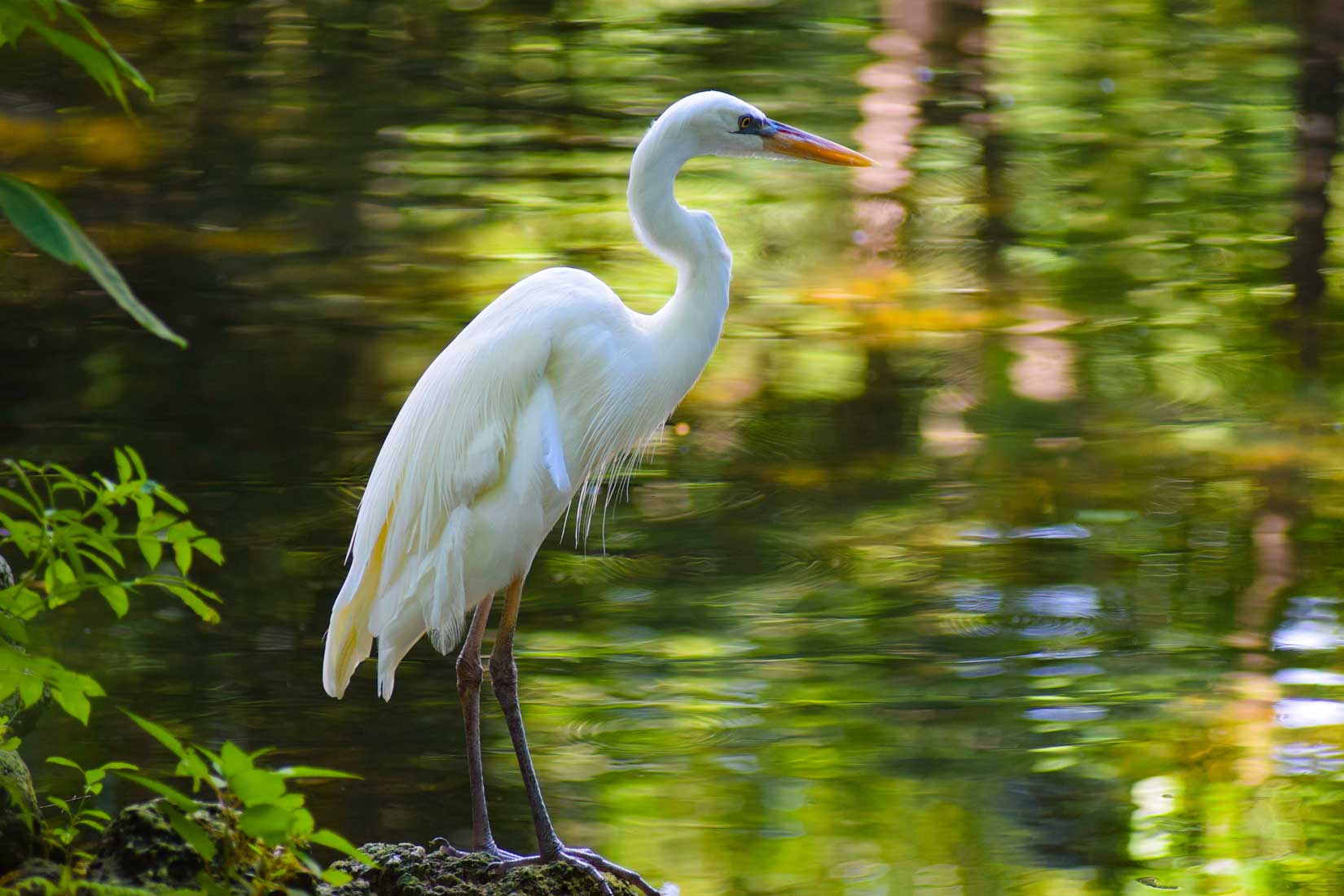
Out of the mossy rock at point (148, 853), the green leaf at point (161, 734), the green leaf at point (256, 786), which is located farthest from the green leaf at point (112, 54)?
the mossy rock at point (148, 853)

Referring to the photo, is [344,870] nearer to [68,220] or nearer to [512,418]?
[512,418]

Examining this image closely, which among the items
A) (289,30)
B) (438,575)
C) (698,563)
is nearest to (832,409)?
(698,563)

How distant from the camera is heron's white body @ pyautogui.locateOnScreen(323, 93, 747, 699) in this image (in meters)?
3.14

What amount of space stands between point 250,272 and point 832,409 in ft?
9.19

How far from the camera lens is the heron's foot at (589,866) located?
2.93m

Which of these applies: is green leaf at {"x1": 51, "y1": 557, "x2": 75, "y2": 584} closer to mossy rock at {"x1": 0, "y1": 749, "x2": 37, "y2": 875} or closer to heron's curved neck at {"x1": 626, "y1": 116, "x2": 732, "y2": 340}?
mossy rock at {"x1": 0, "y1": 749, "x2": 37, "y2": 875}

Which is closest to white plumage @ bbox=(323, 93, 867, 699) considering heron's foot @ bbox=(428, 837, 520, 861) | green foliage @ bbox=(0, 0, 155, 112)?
heron's foot @ bbox=(428, 837, 520, 861)

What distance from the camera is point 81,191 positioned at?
24.7 ft

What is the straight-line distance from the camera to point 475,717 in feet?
10.4

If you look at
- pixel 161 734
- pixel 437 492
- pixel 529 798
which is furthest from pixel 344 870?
pixel 161 734

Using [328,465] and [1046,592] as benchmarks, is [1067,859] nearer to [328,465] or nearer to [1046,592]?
[1046,592]

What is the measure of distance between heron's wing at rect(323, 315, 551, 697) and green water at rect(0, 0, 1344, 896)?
645mm

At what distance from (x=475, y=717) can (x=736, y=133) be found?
1368 mm

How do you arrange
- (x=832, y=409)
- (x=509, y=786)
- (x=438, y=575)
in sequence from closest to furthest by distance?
(x=438, y=575), (x=509, y=786), (x=832, y=409)
